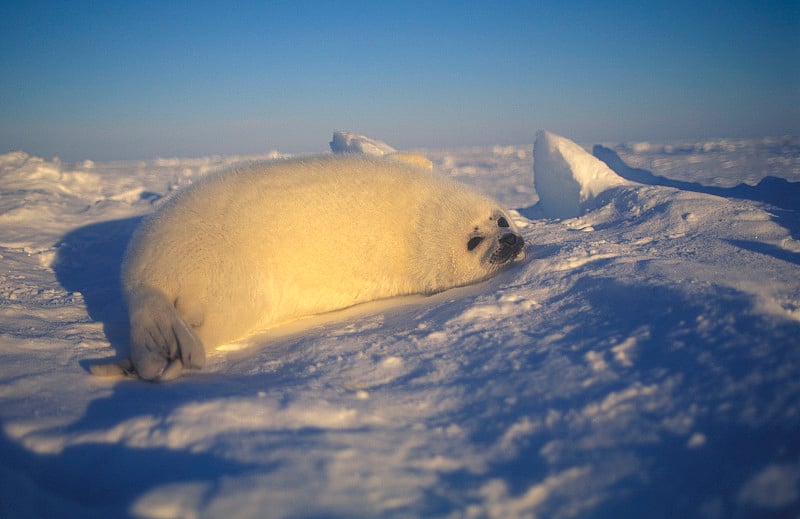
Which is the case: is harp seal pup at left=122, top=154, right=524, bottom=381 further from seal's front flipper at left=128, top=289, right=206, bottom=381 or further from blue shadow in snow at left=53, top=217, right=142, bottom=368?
blue shadow in snow at left=53, top=217, right=142, bottom=368

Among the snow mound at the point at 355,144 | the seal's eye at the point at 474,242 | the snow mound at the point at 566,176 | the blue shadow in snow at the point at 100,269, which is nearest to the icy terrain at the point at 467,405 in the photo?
the blue shadow in snow at the point at 100,269

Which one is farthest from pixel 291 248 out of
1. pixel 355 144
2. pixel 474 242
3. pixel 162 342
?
pixel 355 144

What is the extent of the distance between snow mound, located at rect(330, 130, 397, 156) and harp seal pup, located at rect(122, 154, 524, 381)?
10.2ft

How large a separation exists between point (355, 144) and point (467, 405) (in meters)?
5.35

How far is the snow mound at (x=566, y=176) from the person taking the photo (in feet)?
17.6

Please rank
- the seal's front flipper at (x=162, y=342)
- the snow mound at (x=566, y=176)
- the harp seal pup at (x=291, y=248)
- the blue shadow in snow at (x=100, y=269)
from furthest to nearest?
the snow mound at (x=566, y=176) → the blue shadow in snow at (x=100, y=269) → the harp seal pup at (x=291, y=248) → the seal's front flipper at (x=162, y=342)

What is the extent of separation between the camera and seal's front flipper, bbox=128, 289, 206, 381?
1827 mm

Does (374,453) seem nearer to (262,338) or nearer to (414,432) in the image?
(414,432)

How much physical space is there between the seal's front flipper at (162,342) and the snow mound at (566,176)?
4.64m

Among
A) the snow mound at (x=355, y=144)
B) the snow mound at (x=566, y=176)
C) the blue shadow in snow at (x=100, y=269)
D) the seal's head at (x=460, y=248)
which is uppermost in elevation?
the snow mound at (x=355, y=144)

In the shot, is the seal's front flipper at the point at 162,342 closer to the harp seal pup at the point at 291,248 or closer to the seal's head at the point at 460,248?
the harp seal pup at the point at 291,248

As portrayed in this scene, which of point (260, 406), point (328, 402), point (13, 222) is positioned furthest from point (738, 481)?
point (13, 222)

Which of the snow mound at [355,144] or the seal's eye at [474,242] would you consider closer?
the seal's eye at [474,242]

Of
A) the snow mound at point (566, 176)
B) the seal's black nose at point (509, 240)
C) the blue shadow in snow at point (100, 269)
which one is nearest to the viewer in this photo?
the blue shadow in snow at point (100, 269)
